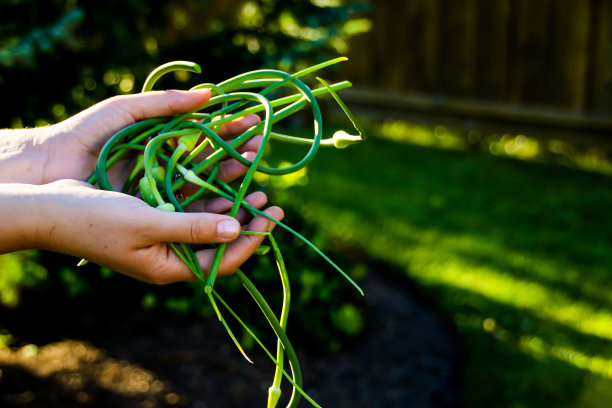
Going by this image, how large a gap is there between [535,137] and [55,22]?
185 inches

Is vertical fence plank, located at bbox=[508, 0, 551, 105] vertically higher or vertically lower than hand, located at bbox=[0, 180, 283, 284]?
lower

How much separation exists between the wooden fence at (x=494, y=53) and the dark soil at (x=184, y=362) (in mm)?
3385

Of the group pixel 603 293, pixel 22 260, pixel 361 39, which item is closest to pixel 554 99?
pixel 361 39

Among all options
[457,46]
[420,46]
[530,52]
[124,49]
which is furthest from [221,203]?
[420,46]

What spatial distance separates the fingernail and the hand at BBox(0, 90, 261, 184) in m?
0.35

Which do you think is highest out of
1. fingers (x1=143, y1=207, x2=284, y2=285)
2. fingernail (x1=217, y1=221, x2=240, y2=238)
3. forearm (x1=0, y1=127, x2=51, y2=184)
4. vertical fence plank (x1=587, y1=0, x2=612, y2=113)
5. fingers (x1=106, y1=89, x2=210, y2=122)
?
fingers (x1=106, y1=89, x2=210, y2=122)

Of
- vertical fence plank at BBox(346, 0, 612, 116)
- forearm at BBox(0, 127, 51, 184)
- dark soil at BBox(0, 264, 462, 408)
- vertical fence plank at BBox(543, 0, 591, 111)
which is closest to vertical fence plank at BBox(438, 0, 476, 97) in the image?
vertical fence plank at BBox(346, 0, 612, 116)

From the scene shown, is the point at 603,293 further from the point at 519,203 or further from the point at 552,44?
the point at 552,44

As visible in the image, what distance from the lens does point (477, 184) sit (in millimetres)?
4688

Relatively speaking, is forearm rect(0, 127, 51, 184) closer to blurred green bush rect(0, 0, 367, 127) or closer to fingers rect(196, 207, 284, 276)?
fingers rect(196, 207, 284, 276)

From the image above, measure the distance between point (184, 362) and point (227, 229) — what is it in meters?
1.49

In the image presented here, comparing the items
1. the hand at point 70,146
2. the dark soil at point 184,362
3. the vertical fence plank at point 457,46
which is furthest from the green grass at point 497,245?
the hand at point 70,146

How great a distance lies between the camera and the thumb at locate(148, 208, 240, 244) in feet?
3.60

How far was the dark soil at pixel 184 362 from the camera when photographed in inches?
89.1
